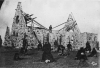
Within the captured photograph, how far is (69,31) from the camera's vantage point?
6805mm

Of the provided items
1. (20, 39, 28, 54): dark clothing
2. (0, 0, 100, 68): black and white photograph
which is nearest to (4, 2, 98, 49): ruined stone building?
(0, 0, 100, 68): black and white photograph

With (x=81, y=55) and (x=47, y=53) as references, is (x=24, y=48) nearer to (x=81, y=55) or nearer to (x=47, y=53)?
(x=47, y=53)

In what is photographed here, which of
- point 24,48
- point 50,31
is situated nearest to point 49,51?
point 50,31

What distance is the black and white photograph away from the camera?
623cm

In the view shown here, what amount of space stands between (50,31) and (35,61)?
1.57 meters

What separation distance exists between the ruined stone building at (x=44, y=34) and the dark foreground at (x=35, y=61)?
42cm

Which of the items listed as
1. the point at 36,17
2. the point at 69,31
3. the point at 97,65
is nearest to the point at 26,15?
the point at 36,17

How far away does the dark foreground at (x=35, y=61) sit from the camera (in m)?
5.92

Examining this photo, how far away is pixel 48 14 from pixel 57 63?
2306 millimetres

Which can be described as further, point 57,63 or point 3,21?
point 3,21

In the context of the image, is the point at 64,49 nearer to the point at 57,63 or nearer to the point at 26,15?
the point at 57,63

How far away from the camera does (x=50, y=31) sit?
21.6 ft

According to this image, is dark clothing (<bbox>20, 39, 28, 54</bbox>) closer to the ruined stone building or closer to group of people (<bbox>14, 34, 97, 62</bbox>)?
group of people (<bbox>14, 34, 97, 62</bbox>)

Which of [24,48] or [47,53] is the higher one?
[24,48]
